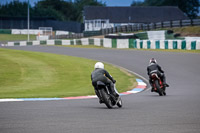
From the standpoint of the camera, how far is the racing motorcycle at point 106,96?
1123 centimetres

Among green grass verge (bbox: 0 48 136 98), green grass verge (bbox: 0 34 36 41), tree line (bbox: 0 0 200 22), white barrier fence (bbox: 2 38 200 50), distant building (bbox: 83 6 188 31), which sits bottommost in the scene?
green grass verge (bbox: 0 48 136 98)

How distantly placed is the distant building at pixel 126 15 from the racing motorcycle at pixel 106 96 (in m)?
89.4

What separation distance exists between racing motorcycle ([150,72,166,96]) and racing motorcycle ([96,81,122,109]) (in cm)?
416

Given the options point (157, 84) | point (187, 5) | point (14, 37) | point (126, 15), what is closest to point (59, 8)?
point (126, 15)

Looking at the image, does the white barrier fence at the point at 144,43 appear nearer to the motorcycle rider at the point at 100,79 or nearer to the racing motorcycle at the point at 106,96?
the motorcycle rider at the point at 100,79

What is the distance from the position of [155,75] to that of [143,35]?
26668mm

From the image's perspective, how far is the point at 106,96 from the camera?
37.0 feet

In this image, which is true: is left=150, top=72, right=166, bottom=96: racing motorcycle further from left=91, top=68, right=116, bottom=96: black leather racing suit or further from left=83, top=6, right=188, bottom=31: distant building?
left=83, top=6, right=188, bottom=31: distant building

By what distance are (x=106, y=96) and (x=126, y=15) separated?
9239cm

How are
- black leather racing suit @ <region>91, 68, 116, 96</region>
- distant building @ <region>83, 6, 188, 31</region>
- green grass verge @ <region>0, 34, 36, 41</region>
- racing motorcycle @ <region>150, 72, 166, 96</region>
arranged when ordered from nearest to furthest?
black leather racing suit @ <region>91, 68, 116, 96</region> < racing motorcycle @ <region>150, 72, 166, 96</region> < green grass verge @ <region>0, 34, 36, 41</region> < distant building @ <region>83, 6, 188, 31</region>

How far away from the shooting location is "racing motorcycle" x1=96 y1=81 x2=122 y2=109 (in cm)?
1123

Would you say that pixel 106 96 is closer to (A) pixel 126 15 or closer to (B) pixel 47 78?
(B) pixel 47 78

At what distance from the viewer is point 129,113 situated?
971 cm

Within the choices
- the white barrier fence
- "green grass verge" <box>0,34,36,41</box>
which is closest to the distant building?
"green grass verge" <box>0,34,36,41</box>
